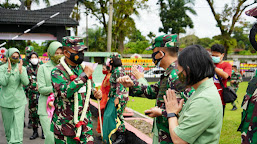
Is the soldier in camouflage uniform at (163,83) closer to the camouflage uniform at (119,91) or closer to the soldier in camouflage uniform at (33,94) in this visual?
the camouflage uniform at (119,91)

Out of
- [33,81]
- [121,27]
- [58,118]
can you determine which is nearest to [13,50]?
[33,81]

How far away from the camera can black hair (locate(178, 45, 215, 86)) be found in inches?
82.2

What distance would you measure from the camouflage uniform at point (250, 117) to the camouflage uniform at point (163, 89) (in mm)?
713

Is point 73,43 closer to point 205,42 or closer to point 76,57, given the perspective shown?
point 76,57

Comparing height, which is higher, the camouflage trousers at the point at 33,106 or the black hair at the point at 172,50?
the black hair at the point at 172,50

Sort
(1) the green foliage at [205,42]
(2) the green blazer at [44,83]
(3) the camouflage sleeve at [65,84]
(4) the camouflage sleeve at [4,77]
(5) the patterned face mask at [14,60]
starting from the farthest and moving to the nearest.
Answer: (1) the green foliage at [205,42]
(5) the patterned face mask at [14,60]
(4) the camouflage sleeve at [4,77]
(2) the green blazer at [44,83]
(3) the camouflage sleeve at [65,84]

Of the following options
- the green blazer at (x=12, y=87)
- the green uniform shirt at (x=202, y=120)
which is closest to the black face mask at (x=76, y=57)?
the green uniform shirt at (x=202, y=120)

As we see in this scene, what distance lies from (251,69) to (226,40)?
186 inches

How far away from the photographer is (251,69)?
2989 cm

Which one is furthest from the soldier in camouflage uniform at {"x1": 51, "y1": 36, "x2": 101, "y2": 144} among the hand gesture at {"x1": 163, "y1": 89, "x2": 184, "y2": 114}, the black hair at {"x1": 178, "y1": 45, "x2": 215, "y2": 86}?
the black hair at {"x1": 178, "y1": 45, "x2": 215, "y2": 86}

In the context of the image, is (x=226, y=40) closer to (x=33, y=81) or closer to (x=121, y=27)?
(x=121, y=27)

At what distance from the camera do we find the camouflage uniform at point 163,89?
2957 millimetres

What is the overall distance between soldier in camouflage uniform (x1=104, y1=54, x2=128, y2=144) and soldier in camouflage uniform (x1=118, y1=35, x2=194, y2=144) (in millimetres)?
2767

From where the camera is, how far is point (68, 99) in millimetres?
3662
